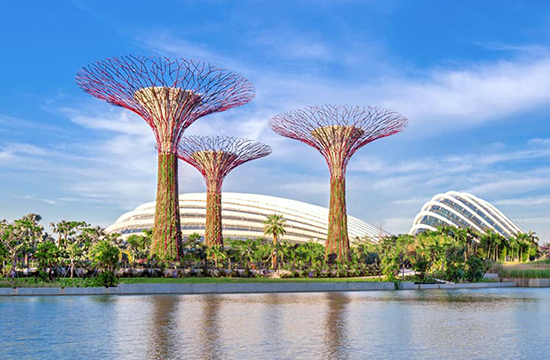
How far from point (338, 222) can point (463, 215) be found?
66002 millimetres

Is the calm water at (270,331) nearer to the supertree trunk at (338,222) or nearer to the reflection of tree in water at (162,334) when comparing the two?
the reflection of tree in water at (162,334)

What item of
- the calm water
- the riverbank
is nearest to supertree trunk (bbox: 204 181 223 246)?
the riverbank

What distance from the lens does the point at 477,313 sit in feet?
70.1


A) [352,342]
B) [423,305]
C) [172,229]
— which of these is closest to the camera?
[352,342]

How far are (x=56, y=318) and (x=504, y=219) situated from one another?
116 m

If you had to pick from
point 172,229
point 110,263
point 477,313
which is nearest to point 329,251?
point 172,229

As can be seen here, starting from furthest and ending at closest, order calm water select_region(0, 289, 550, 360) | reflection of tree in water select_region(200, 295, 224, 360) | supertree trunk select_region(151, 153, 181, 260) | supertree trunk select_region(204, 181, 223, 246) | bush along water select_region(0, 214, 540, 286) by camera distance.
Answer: supertree trunk select_region(204, 181, 223, 246), supertree trunk select_region(151, 153, 181, 260), bush along water select_region(0, 214, 540, 286), calm water select_region(0, 289, 550, 360), reflection of tree in water select_region(200, 295, 224, 360)

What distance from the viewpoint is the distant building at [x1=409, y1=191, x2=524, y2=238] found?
117 m

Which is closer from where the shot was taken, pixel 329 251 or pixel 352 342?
pixel 352 342

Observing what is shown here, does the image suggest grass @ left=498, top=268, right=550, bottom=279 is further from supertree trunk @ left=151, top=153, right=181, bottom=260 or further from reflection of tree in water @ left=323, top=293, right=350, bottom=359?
reflection of tree in water @ left=323, top=293, right=350, bottom=359

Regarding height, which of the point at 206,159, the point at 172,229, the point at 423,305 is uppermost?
the point at 206,159

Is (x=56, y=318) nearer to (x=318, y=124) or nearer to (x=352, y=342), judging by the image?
(x=352, y=342)

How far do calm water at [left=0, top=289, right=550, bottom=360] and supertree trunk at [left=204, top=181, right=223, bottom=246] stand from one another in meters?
46.5

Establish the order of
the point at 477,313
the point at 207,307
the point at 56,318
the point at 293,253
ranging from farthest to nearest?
the point at 293,253, the point at 207,307, the point at 477,313, the point at 56,318
